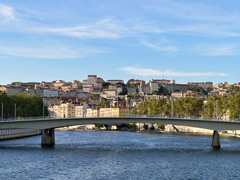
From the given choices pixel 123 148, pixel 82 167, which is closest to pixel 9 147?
pixel 123 148

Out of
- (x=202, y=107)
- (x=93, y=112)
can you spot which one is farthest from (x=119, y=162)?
(x=93, y=112)

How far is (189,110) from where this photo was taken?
4496 inches

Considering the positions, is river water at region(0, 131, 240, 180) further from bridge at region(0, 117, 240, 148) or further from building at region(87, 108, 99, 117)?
building at region(87, 108, 99, 117)

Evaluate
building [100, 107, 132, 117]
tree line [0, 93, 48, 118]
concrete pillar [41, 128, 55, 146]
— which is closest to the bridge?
concrete pillar [41, 128, 55, 146]

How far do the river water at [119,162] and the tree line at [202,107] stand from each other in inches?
998

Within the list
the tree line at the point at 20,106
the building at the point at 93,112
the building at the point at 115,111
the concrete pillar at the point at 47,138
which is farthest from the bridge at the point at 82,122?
the building at the point at 93,112

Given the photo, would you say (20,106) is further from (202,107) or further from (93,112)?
(93,112)

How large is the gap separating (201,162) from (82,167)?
12.3 meters

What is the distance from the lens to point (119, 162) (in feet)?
172

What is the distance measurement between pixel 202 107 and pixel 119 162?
6430 centimetres

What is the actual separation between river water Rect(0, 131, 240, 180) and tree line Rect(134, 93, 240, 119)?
25.4 metres

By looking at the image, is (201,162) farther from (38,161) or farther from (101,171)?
(38,161)

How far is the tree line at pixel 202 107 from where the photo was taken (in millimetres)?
94244

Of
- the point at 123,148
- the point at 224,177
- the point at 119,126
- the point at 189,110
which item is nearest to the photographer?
the point at 224,177
